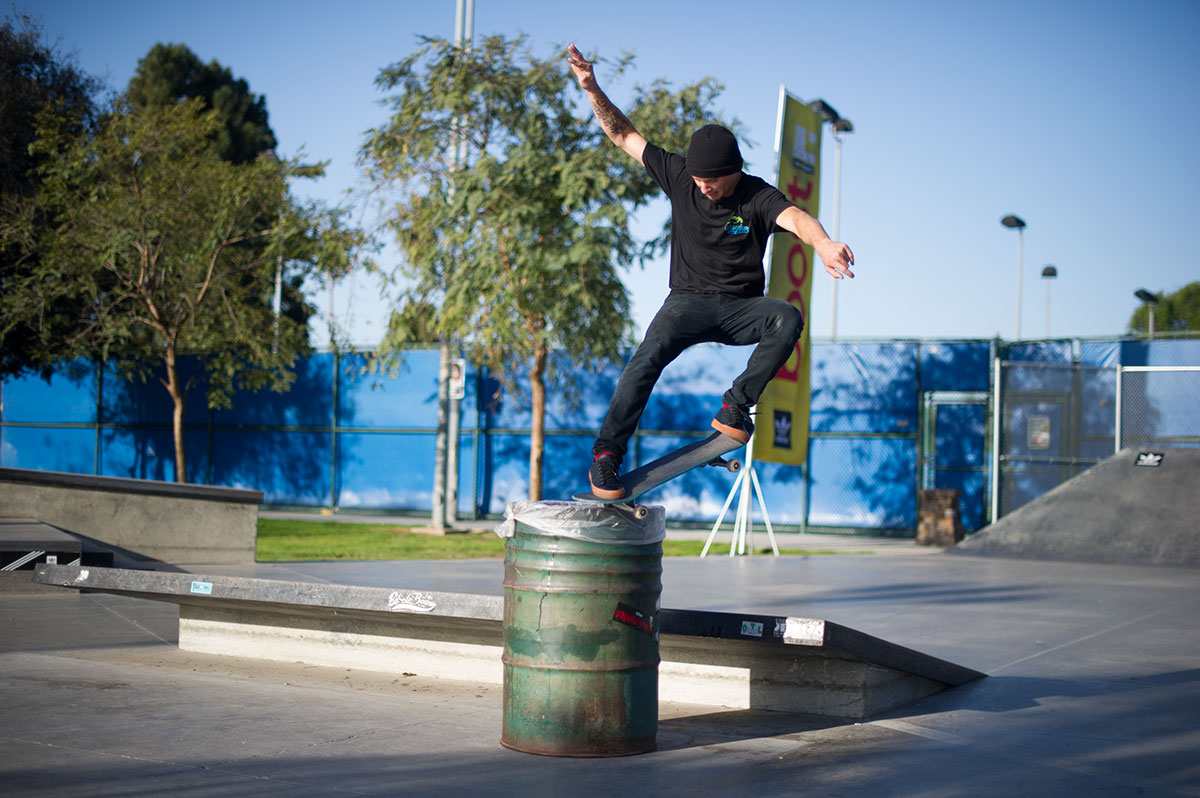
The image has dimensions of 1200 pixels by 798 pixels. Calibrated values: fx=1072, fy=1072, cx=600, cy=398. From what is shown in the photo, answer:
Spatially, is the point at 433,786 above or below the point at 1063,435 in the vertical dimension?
below

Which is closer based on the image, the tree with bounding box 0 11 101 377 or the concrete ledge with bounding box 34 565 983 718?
the concrete ledge with bounding box 34 565 983 718

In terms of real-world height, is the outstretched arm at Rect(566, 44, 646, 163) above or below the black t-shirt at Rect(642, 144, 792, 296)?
above

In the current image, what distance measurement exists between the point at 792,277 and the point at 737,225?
9.66m

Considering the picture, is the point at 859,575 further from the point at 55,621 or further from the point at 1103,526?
the point at 55,621

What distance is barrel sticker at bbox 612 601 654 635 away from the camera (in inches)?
173

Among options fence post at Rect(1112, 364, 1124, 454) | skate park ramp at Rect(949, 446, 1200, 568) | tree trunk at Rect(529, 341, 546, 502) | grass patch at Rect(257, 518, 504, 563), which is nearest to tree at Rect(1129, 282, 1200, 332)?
fence post at Rect(1112, 364, 1124, 454)

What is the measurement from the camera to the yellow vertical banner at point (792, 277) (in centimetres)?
1398

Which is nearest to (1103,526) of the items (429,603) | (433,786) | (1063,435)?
(1063,435)

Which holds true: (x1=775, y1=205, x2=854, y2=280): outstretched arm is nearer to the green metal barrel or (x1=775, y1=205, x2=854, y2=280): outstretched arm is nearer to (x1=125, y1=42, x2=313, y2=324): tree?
the green metal barrel

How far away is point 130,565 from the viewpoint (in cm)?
1087

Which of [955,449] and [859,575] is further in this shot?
[955,449]

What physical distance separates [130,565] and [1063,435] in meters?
13.4

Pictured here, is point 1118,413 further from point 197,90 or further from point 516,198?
point 197,90

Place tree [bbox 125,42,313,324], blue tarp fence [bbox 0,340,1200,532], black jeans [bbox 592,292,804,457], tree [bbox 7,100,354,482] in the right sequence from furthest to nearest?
tree [bbox 125,42,313,324], tree [bbox 7,100,354,482], blue tarp fence [bbox 0,340,1200,532], black jeans [bbox 592,292,804,457]
